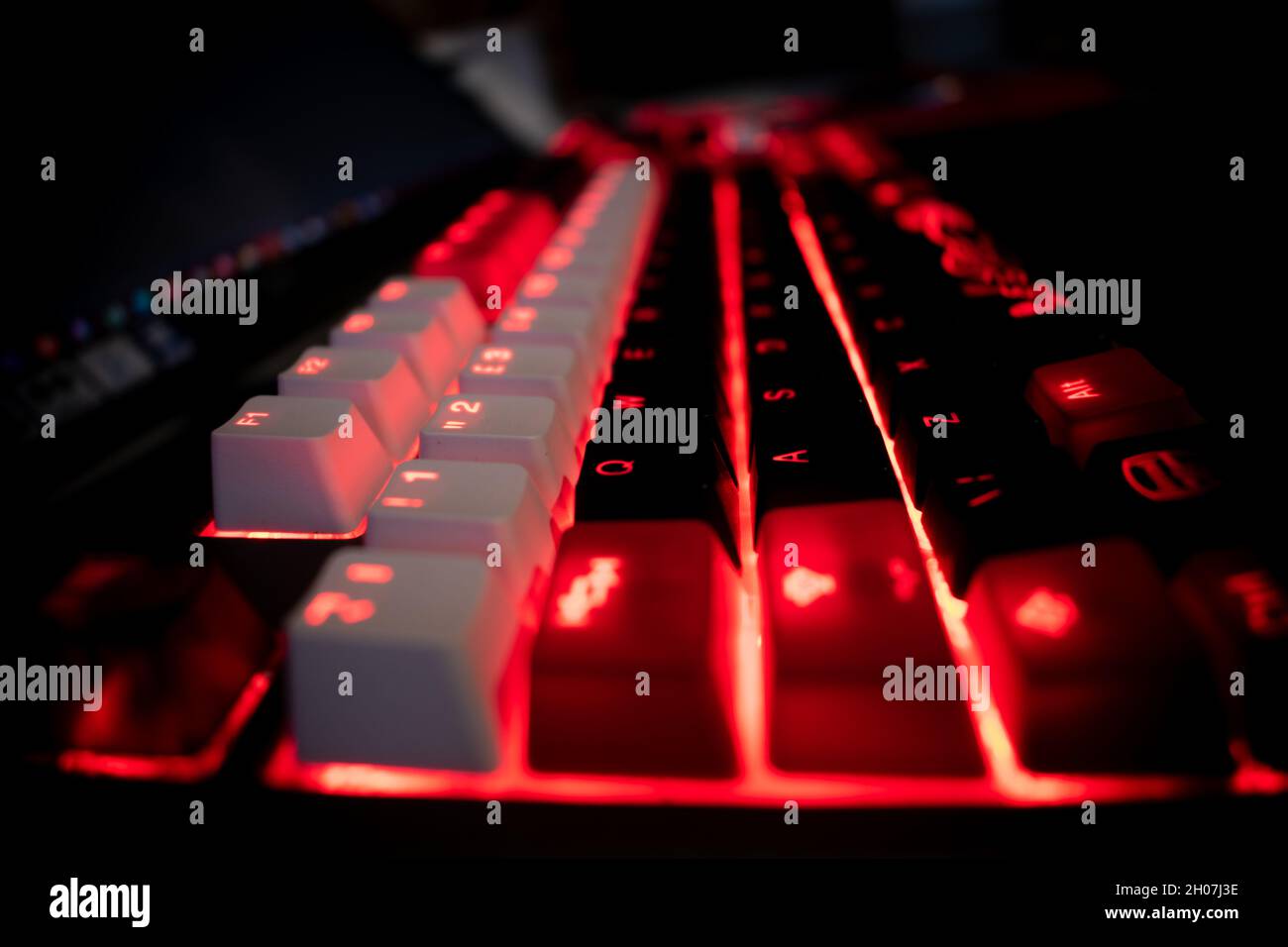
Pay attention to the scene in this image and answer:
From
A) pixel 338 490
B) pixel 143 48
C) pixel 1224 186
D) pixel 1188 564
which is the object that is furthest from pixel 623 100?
Answer: pixel 1188 564

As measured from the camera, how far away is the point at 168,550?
40 cm

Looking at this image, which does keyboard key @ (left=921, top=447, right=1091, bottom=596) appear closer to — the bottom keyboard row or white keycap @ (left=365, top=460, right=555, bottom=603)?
the bottom keyboard row

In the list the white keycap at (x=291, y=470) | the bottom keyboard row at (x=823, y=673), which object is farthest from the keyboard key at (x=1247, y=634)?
the white keycap at (x=291, y=470)

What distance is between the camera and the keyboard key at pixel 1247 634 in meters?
0.28

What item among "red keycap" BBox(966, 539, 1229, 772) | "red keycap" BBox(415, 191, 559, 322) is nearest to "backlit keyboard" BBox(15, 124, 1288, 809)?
"red keycap" BBox(966, 539, 1229, 772)

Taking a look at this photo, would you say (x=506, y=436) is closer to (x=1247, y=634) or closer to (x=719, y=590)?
(x=719, y=590)

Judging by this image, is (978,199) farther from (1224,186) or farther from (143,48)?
(143,48)

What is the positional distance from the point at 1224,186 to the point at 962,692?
449 millimetres

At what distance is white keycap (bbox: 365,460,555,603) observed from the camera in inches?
13.4

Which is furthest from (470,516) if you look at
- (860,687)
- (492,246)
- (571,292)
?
(492,246)

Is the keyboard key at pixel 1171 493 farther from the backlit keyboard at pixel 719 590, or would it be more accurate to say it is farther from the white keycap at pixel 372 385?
the white keycap at pixel 372 385
